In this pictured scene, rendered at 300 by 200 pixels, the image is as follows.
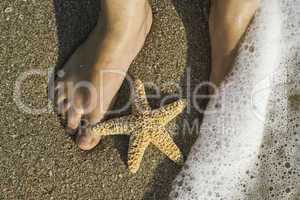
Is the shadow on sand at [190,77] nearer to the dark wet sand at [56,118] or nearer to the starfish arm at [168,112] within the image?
the dark wet sand at [56,118]

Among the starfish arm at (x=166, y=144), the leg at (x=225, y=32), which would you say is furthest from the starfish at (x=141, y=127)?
the leg at (x=225, y=32)

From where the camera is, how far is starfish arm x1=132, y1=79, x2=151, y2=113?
2582 millimetres

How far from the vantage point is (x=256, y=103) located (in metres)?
2.79

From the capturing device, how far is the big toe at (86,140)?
2590mm

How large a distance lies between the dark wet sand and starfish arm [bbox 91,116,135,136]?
0.11 metres

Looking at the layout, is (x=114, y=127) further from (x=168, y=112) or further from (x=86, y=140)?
(x=168, y=112)

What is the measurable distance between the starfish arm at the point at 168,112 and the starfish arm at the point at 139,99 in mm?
60

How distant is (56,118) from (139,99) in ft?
1.57

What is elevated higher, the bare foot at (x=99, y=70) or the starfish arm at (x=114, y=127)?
the bare foot at (x=99, y=70)

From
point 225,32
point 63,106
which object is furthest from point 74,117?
point 225,32

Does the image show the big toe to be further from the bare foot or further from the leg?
the leg

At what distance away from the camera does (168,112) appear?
2.59m

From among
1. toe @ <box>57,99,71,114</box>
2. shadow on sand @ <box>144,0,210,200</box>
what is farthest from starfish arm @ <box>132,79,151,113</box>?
toe @ <box>57,99,71,114</box>

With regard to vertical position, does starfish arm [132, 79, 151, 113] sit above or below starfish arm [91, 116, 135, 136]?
above
